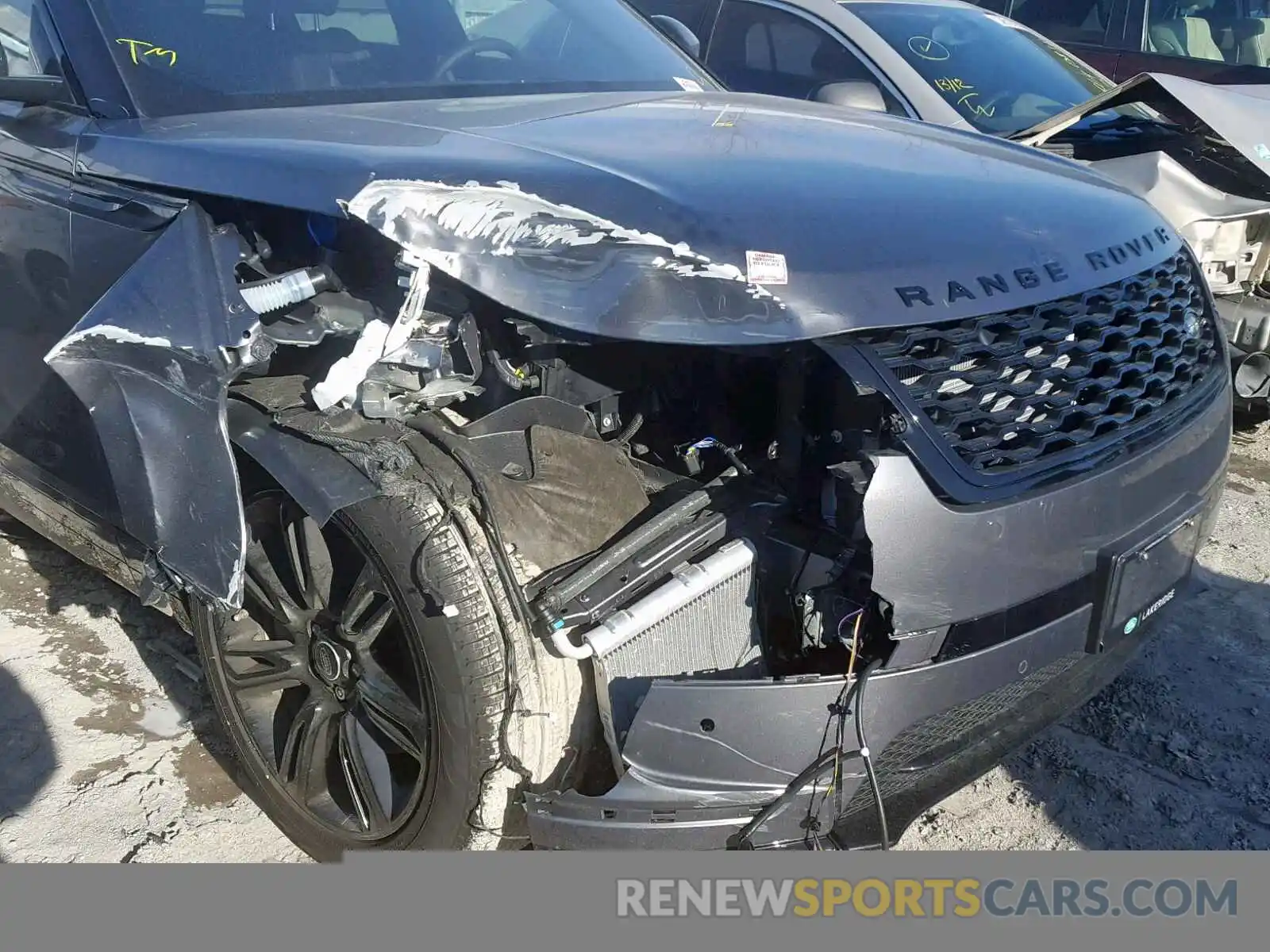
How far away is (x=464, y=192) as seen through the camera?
81.8 inches

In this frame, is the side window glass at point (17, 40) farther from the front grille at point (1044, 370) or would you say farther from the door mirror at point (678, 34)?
the front grille at point (1044, 370)

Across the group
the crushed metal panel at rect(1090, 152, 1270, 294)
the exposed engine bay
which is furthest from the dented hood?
the crushed metal panel at rect(1090, 152, 1270, 294)

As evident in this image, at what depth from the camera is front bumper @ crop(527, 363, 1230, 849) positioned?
6.50ft

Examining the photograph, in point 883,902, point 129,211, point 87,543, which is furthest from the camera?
point 87,543

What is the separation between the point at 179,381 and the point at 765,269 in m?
1.12

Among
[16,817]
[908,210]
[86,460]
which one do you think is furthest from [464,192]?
[16,817]

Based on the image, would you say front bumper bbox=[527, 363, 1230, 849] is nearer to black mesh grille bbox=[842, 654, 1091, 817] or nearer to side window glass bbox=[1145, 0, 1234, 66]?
black mesh grille bbox=[842, 654, 1091, 817]

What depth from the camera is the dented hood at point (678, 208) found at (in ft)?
6.49

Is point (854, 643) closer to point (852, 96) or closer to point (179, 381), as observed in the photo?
point (179, 381)

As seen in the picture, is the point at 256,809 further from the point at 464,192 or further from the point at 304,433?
the point at 464,192

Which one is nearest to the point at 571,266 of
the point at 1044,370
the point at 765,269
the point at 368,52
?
the point at 765,269

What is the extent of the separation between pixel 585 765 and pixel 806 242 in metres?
1.06

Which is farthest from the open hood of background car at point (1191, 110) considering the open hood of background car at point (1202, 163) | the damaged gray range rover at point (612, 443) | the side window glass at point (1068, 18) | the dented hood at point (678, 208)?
the side window glass at point (1068, 18)

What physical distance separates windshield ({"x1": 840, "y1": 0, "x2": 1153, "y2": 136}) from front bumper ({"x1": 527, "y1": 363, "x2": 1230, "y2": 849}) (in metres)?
3.45
